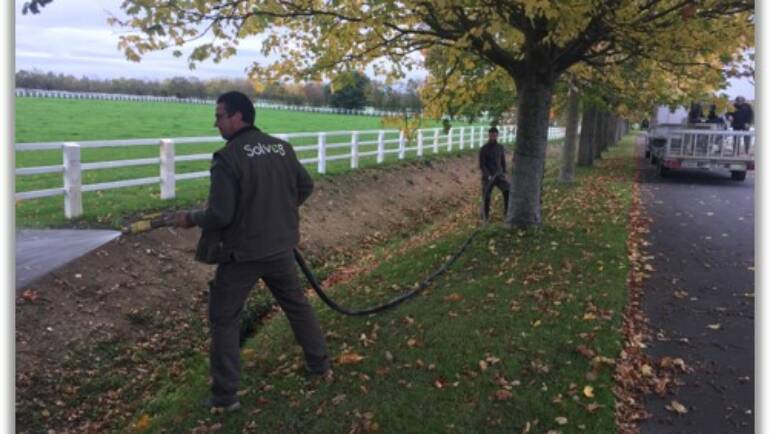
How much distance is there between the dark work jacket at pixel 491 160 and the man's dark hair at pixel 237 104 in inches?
290

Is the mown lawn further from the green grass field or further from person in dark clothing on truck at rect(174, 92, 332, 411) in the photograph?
the green grass field

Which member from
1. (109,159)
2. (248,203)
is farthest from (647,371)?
(109,159)

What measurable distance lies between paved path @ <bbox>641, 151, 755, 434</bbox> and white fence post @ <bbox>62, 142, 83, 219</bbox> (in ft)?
26.0

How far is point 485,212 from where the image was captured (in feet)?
38.4

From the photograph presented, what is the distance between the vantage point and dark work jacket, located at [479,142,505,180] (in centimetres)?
1166

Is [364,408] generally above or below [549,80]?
below

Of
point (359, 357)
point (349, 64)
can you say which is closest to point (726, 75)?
point (349, 64)

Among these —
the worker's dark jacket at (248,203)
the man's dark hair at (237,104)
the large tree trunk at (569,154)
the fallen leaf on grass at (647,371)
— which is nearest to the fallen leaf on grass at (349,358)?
the worker's dark jacket at (248,203)

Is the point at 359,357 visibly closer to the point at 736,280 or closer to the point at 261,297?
the point at 261,297

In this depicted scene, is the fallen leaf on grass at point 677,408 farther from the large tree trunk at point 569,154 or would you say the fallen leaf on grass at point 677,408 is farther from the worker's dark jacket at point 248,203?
the large tree trunk at point 569,154

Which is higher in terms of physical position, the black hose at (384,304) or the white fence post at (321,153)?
the white fence post at (321,153)

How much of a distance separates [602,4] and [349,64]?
3.23m

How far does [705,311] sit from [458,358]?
280cm

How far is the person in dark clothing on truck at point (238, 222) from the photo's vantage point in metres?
4.58
